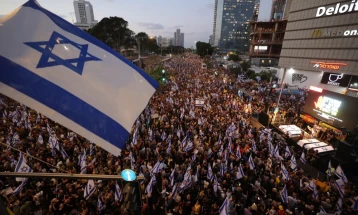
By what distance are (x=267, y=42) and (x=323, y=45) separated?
33708 millimetres

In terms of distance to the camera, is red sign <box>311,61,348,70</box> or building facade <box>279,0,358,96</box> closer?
building facade <box>279,0,358,96</box>

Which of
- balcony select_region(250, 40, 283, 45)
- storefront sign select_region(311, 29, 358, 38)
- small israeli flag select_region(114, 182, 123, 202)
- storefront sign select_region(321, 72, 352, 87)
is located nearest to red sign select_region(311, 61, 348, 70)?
storefront sign select_region(321, 72, 352, 87)

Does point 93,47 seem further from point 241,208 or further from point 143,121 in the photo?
point 143,121

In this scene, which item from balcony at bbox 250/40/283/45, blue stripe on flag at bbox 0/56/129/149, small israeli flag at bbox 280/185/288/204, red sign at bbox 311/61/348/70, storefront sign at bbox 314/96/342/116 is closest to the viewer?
blue stripe on flag at bbox 0/56/129/149

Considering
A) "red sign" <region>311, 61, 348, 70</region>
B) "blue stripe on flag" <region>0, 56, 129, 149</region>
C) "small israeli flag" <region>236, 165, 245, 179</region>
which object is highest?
"blue stripe on flag" <region>0, 56, 129, 149</region>

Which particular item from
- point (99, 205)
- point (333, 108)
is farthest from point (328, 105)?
point (99, 205)

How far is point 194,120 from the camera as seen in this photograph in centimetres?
1717

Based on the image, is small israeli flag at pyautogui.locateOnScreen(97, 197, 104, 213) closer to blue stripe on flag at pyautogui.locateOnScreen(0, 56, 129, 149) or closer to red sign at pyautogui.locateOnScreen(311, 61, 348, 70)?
blue stripe on flag at pyautogui.locateOnScreen(0, 56, 129, 149)

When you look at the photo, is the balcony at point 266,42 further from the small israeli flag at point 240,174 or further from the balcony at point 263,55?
the small israeli flag at point 240,174

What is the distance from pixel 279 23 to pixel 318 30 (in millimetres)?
31689

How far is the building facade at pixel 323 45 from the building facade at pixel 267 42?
72.2ft

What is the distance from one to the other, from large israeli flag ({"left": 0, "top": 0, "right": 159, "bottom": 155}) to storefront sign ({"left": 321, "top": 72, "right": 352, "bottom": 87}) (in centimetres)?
3943

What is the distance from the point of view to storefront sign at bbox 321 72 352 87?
3161 cm

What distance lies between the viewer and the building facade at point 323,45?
101ft
